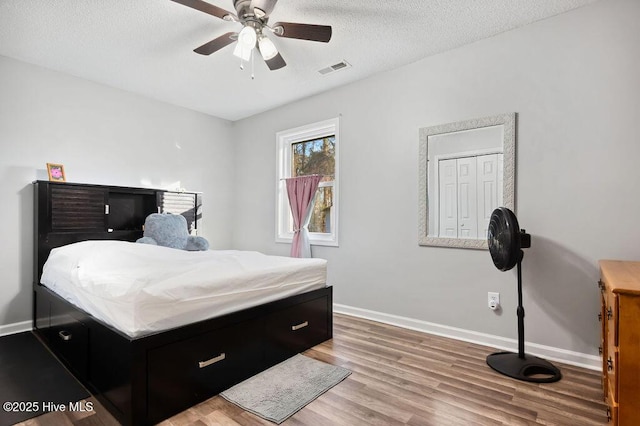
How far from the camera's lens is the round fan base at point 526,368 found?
2.16 m

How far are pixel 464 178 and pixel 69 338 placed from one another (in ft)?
11.1

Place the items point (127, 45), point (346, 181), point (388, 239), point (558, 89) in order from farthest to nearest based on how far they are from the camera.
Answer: point (346, 181) → point (388, 239) → point (127, 45) → point (558, 89)

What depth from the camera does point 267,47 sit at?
2295mm

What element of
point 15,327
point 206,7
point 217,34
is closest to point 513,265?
point 206,7

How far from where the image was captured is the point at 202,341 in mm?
1904

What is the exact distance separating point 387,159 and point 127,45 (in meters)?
2.68

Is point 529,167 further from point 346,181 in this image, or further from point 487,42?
point 346,181

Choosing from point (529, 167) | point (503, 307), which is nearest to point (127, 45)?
point (529, 167)

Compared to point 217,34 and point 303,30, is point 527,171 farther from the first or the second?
point 217,34

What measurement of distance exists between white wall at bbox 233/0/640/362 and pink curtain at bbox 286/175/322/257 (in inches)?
16.9

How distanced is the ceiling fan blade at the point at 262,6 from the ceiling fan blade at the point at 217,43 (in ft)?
0.92

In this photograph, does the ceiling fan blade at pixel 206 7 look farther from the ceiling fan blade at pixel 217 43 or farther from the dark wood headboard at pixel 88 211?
the dark wood headboard at pixel 88 211

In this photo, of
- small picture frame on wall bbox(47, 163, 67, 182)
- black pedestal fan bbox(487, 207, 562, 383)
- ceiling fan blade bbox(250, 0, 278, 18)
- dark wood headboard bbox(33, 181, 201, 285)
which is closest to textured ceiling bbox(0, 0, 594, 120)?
ceiling fan blade bbox(250, 0, 278, 18)

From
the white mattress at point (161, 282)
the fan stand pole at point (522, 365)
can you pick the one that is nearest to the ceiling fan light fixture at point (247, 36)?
the white mattress at point (161, 282)
